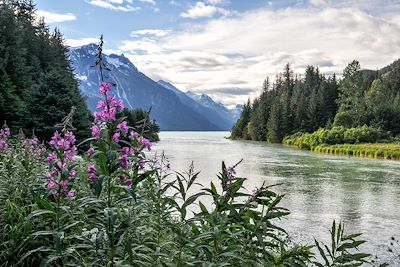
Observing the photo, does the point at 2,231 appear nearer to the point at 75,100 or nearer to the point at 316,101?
the point at 75,100

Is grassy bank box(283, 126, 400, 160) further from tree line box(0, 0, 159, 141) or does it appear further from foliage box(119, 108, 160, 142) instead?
tree line box(0, 0, 159, 141)

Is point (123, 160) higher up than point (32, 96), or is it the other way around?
point (32, 96)

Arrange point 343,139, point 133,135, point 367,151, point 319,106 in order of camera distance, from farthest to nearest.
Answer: point 319,106 < point 343,139 < point 367,151 < point 133,135

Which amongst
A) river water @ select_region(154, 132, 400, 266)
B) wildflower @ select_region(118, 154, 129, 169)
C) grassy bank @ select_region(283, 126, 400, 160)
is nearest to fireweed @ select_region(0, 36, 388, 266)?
wildflower @ select_region(118, 154, 129, 169)

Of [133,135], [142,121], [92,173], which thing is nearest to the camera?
[92,173]

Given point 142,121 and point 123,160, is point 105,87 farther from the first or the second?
point 142,121

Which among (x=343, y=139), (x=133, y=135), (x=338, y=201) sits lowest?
(x=338, y=201)

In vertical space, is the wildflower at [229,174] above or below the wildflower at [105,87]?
below

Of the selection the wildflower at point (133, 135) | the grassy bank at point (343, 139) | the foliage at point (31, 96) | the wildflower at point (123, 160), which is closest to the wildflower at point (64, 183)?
the wildflower at point (123, 160)

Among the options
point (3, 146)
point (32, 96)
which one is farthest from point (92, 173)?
point (32, 96)

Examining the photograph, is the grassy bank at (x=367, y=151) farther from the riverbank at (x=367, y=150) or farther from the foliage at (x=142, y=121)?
the foliage at (x=142, y=121)

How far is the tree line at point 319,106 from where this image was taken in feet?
241

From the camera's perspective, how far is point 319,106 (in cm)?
8875

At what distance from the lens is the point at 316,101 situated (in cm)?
8906
